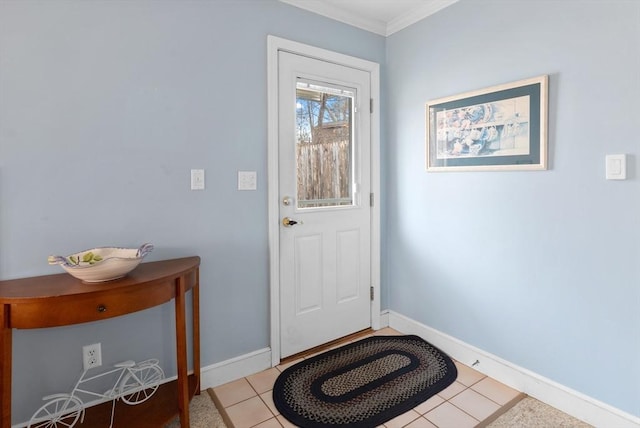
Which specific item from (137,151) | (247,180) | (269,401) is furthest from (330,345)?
(137,151)

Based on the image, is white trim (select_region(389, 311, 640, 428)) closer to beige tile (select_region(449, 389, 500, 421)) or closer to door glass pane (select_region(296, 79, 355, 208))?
beige tile (select_region(449, 389, 500, 421))

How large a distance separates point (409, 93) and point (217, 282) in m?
1.87

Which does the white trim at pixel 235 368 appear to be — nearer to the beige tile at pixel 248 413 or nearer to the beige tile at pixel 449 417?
the beige tile at pixel 248 413

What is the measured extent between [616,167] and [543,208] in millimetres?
361

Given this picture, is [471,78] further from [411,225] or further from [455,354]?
[455,354]

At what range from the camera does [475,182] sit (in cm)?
216

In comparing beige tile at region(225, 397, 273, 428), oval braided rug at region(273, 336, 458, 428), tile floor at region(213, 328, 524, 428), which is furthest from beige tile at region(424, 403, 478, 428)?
beige tile at region(225, 397, 273, 428)

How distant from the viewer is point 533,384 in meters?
1.89

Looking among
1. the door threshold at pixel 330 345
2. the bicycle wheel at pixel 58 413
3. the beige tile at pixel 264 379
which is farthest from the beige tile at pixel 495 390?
the bicycle wheel at pixel 58 413

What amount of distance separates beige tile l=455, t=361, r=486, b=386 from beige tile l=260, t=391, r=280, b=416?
1.08m

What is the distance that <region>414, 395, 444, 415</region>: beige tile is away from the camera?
180 cm

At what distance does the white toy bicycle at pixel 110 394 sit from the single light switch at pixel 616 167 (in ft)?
7.87

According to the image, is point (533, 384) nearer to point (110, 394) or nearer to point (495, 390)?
point (495, 390)

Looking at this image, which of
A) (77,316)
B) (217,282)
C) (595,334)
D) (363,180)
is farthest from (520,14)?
(77,316)
